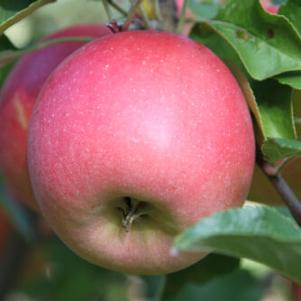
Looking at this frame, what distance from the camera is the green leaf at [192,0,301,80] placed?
1.17 metres

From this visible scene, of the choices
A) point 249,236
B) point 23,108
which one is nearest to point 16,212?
point 23,108

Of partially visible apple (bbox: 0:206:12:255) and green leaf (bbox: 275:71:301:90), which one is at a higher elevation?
green leaf (bbox: 275:71:301:90)

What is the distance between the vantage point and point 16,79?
1451 millimetres

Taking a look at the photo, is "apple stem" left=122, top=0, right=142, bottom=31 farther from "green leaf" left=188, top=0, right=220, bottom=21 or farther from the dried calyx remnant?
"green leaf" left=188, top=0, right=220, bottom=21

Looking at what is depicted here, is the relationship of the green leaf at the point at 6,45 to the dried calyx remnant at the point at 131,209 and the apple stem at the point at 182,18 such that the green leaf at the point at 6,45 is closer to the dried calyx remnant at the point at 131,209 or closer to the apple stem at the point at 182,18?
the apple stem at the point at 182,18

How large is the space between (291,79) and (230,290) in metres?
1.39

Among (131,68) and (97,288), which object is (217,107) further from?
(97,288)

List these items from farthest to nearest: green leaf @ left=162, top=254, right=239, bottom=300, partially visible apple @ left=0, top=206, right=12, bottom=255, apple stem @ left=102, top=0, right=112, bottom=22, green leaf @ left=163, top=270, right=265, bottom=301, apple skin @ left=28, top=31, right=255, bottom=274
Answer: partially visible apple @ left=0, top=206, right=12, bottom=255 → green leaf @ left=163, top=270, right=265, bottom=301 → green leaf @ left=162, top=254, right=239, bottom=300 → apple stem @ left=102, top=0, right=112, bottom=22 → apple skin @ left=28, top=31, right=255, bottom=274

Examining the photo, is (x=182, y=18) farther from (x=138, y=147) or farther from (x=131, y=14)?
(x=138, y=147)

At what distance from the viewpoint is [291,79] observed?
1.18m

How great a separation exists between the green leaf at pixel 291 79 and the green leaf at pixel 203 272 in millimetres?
544

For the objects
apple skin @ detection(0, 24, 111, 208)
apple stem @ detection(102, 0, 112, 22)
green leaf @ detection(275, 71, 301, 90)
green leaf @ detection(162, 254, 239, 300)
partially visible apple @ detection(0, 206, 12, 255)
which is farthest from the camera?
partially visible apple @ detection(0, 206, 12, 255)

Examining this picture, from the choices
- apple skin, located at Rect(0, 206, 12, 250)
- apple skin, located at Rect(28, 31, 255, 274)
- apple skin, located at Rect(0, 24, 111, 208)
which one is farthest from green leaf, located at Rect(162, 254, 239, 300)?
apple skin, located at Rect(0, 206, 12, 250)

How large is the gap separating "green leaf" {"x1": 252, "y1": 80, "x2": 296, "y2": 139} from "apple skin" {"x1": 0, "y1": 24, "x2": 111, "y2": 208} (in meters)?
0.33
